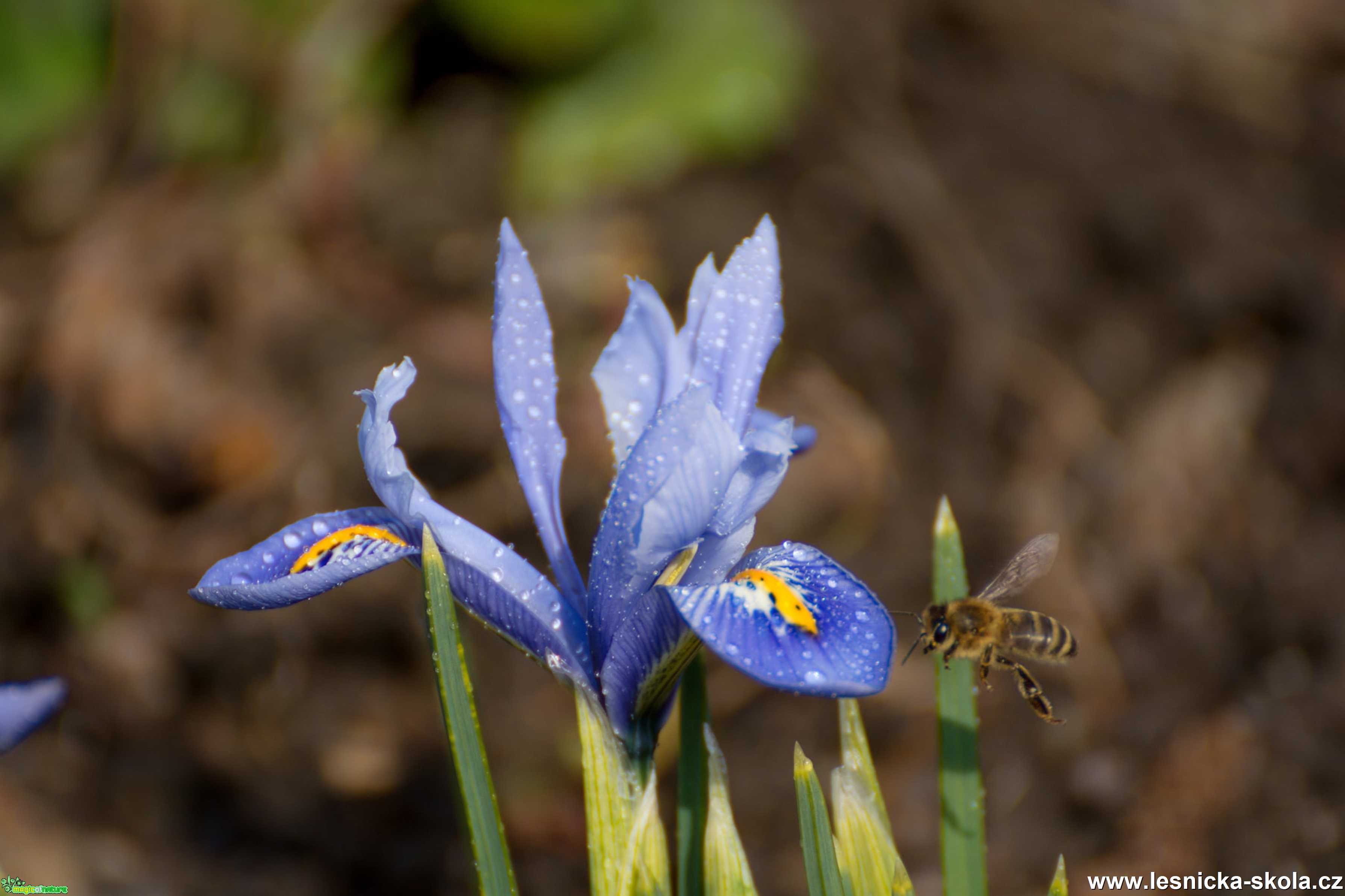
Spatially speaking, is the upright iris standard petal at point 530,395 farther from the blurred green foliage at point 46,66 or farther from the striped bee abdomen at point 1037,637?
the blurred green foliage at point 46,66

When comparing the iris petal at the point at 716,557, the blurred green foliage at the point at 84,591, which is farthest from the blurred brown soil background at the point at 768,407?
the iris petal at the point at 716,557

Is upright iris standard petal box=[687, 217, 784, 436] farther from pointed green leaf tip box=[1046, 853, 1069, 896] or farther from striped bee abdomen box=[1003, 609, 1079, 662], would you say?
pointed green leaf tip box=[1046, 853, 1069, 896]

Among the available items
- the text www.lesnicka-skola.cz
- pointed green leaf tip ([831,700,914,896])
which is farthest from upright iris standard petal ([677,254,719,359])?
the text www.lesnicka-skola.cz

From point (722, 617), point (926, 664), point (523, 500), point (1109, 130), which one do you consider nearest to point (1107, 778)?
point (926, 664)

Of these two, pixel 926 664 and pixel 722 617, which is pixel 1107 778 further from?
pixel 722 617

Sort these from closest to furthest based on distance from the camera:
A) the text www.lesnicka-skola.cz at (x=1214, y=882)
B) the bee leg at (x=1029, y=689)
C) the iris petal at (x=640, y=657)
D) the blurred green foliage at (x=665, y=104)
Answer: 1. the iris petal at (x=640, y=657)
2. the bee leg at (x=1029, y=689)
3. the text www.lesnicka-skola.cz at (x=1214, y=882)
4. the blurred green foliage at (x=665, y=104)

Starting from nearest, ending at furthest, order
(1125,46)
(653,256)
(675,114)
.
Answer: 1. (653,256)
2. (675,114)
3. (1125,46)

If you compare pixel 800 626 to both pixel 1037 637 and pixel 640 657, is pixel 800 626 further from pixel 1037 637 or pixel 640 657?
pixel 1037 637
